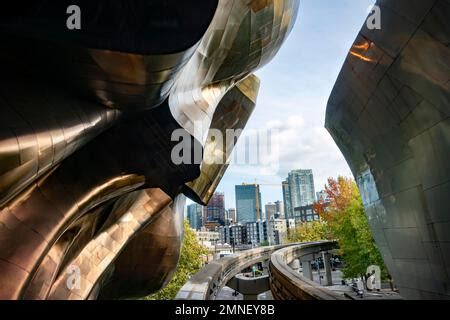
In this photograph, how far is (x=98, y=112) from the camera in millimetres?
6195

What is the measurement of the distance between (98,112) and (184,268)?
27.7 m

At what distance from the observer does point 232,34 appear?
9414mm

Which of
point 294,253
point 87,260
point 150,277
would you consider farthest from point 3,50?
point 294,253

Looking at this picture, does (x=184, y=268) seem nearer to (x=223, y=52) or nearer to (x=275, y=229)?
(x=223, y=52)

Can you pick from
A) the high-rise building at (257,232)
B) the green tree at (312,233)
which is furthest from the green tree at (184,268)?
the high-rise building at (257,232)

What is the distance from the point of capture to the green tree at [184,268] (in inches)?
1126

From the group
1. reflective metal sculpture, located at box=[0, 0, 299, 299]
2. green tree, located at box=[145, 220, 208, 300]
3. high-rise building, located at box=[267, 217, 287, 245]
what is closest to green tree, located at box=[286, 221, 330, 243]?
green tree, located at box=[145, 220, 208, 300]

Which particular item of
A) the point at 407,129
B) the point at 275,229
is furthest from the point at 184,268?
the point at 275,229

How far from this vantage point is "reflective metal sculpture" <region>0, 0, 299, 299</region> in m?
4.59

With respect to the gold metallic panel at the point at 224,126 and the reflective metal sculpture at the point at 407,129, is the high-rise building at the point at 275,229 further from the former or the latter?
the reflective metal sculpture at the point at 407,129

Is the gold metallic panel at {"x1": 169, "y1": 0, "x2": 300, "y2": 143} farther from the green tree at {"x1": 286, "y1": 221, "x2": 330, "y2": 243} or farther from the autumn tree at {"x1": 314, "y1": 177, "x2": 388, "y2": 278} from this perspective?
the green tree at {"x1": 286, "y1": 221, "x2": 330, "y2": 243}

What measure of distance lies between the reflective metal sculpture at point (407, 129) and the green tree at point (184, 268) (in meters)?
24.7

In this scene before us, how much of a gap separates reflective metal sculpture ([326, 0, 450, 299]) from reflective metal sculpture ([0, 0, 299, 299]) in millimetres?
3088

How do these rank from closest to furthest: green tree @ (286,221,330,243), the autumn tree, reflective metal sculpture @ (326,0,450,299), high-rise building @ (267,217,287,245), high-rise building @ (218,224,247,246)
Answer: reflective metal sculpture @ (326,0,450,299) < the autumn tree < green tree @ (286,221,330,243) < high-rise building @ (267,217,287,245) < high-rise building @ (218,224,247,246)
